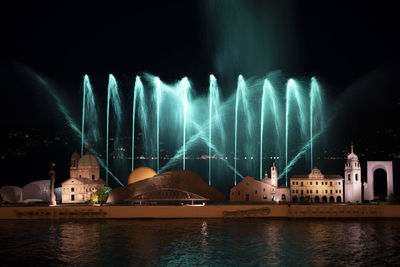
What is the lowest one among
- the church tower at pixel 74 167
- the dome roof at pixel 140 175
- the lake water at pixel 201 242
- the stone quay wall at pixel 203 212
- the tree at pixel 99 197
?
the lake water at pixel 201 242

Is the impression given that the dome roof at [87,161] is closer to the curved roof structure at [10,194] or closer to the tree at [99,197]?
the curved roof structure at [10,194]

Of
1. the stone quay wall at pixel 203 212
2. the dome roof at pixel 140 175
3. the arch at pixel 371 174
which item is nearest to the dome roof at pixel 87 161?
the dome roof at pixel 140 175

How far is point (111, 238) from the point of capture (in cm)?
5078

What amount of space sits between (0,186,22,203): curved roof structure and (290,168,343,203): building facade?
162 ft

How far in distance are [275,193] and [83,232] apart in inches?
1294

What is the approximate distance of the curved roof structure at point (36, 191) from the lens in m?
83.2

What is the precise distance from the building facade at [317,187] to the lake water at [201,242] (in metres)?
11.5

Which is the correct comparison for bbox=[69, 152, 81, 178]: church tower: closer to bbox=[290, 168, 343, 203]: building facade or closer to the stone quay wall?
the stone quay wall

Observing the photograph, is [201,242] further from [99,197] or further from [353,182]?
[353,182]

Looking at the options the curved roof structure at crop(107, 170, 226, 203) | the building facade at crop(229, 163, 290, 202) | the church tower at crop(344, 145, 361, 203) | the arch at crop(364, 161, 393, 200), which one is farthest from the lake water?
the arch at crop(364, 161, 393, 200)

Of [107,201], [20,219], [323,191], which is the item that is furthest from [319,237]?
[20,219]

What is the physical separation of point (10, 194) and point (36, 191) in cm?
492

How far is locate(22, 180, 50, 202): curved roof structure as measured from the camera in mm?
83188

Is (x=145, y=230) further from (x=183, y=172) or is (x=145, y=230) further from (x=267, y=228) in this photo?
(x=183, y=172)
